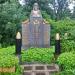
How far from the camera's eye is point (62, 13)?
97.7 feet

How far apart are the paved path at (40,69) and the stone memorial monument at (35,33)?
8.34 feet

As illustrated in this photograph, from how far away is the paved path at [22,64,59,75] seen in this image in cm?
969

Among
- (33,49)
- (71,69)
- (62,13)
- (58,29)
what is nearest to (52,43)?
(58,29)

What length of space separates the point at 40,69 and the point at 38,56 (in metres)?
1.52

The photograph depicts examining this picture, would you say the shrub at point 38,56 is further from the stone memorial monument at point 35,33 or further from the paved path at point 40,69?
the stone memorial monument at point 35,33

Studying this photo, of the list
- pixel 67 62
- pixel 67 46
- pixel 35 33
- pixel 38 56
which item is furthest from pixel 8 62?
pixel 35 33

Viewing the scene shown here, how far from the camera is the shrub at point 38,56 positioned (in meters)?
11.5

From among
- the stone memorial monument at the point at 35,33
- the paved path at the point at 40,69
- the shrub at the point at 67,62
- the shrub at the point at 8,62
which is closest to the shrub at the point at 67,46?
the stone memorial monument at the point at 35,33

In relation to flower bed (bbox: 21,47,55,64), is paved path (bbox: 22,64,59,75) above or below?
below

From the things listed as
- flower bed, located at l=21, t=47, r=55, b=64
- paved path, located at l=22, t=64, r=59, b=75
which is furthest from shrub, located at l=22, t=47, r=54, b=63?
paved path, located at l=22, t=64, r=59, b=75

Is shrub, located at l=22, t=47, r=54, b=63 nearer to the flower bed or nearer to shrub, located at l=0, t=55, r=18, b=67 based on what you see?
the flower bed

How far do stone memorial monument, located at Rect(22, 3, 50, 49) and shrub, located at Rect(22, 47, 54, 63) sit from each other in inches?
46.4

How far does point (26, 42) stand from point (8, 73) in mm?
4125

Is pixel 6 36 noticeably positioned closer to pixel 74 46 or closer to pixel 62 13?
pixel 74 46
